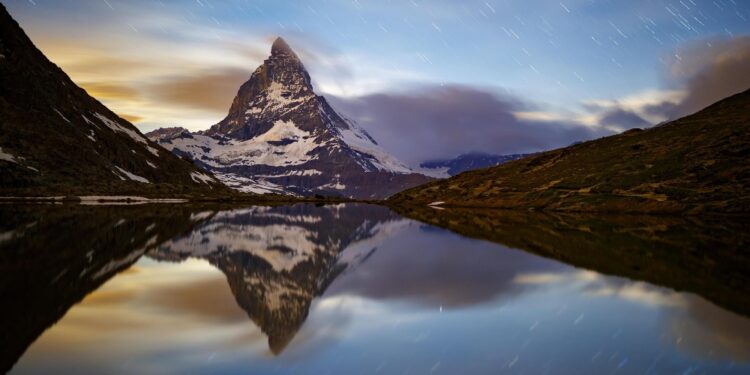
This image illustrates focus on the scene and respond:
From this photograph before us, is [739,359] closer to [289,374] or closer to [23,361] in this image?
[289,374]

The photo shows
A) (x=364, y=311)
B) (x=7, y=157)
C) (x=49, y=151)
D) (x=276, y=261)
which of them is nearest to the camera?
(x=364, y=311)

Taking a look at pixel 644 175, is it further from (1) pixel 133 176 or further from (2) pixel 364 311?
(1) pixel 133 176

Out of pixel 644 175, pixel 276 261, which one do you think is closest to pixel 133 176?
pixel 644 175

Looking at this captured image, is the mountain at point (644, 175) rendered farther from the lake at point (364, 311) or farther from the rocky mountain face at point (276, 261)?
the lake at point (364, 311)

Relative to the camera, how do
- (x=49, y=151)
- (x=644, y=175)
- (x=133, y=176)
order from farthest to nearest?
(x=133, y=176), (x=49, y=151), (x=644, y=175)

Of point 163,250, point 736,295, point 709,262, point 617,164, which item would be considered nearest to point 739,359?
point 736,295

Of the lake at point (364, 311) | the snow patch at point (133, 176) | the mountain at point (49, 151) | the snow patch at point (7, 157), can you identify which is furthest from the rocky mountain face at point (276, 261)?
the snow patch at point (133, 176)
